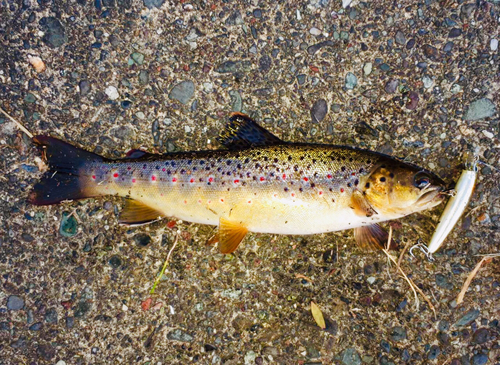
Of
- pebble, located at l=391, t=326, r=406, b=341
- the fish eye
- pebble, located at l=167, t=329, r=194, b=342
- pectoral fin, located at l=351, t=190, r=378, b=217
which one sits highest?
the fish eye

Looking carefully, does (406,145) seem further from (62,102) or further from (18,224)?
(18,224)

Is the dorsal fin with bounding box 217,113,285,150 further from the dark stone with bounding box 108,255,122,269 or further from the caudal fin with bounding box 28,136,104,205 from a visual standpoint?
the dark stone with bounding box 108,255,122,269

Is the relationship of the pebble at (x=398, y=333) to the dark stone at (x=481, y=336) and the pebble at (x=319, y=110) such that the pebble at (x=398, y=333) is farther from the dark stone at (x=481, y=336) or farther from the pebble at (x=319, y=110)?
the pebble at (x=319, y=110)

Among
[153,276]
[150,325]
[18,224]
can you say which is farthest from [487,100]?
[18,224]

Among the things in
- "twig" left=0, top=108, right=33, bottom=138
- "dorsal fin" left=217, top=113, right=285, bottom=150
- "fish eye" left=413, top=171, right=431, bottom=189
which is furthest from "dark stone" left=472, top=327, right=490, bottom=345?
"twig" left=0, top=108, right=33, bottom=138

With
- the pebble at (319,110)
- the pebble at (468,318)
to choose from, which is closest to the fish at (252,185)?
the pebble at (319,110)

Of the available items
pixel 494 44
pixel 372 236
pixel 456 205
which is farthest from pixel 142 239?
pixel 494 44

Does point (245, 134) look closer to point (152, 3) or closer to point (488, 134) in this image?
point (152, 3)
